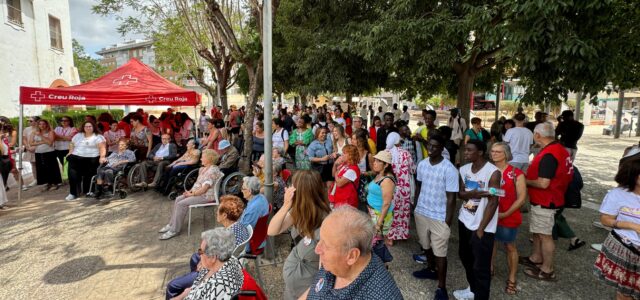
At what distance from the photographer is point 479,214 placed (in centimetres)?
327

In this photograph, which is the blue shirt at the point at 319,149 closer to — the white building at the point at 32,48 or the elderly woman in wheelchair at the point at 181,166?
the elderly woman in wheelchair at the point at 181,166

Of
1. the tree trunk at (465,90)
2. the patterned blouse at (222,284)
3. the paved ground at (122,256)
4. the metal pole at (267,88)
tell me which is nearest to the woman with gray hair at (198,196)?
the paved ground at (122,256)

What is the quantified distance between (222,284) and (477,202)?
2372 mm

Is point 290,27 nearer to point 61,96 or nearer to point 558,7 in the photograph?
point 61,96

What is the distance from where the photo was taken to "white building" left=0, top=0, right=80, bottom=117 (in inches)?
516

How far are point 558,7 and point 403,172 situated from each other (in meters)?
2.65

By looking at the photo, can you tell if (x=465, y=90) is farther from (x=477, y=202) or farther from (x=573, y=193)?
(x=477, y=202)

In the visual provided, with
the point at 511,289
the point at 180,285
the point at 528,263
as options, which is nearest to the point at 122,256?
the point at 180,285

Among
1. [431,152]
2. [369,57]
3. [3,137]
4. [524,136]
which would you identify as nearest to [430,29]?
[369,57]

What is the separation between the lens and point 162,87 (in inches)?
339

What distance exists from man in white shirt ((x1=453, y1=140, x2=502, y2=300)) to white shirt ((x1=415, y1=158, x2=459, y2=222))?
0.43ft

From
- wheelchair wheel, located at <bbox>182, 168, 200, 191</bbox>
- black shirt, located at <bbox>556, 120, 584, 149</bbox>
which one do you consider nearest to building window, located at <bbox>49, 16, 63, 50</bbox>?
wheelchair wheel, located at <bbox>182, 168, 200, 191</bbox>

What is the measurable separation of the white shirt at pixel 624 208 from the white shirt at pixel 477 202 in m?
0.89

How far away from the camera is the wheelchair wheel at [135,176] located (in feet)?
24.0
